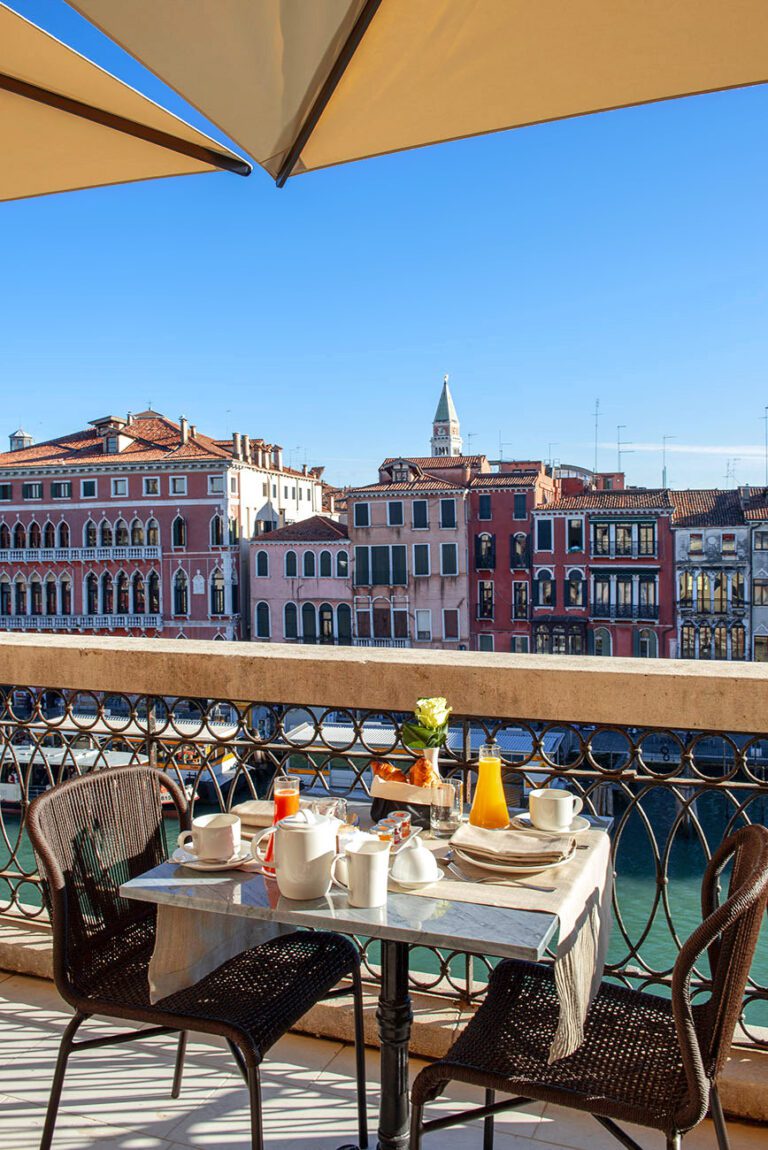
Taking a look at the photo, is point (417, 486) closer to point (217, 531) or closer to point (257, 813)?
point (217, 531)

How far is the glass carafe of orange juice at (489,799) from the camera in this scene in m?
1.97

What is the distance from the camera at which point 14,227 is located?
188 feet

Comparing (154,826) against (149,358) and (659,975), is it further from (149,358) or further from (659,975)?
(149,358)

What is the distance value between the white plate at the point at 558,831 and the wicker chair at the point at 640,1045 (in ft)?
0.86

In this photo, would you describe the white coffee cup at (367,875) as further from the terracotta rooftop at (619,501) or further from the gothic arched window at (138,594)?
the gothic arched window at (138,594)

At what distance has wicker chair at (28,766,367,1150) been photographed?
1838 millimetres

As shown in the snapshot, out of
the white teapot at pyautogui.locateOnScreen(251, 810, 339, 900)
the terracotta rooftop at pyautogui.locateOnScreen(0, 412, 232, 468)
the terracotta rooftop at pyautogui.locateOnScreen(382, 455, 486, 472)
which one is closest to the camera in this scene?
the white teapot at pyautogui.locateOnScreen(251, 810, 339, 900)

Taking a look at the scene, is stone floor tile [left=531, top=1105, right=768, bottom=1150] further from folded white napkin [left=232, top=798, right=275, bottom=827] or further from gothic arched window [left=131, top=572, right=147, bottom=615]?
gothic arched window [left=131, top=572, right=147, bottom=615]

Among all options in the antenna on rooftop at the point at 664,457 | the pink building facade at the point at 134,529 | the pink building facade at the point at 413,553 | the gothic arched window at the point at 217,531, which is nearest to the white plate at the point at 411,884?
the pink building facade at the point at 413,553

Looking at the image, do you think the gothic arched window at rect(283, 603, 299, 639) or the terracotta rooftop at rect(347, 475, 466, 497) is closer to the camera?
the terracotta rooftop at rect(347, 475, 466, 497)

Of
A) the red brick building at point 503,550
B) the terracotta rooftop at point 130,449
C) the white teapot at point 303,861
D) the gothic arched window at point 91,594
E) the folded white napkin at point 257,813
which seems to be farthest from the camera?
the gothic arched window at point 91,594

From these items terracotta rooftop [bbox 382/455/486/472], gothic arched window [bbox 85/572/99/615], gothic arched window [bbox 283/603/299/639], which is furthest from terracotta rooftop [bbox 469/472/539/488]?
gothic arched window [bbox 85/572/99/615]

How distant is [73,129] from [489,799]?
1.90 meters

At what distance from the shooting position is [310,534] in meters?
37.0
